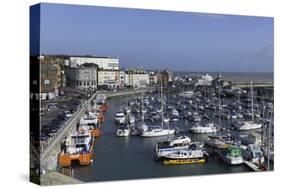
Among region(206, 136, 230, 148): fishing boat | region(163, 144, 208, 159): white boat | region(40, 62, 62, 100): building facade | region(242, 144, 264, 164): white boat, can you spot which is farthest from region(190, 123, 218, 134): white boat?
region(40, 62, 62, 100): building facade

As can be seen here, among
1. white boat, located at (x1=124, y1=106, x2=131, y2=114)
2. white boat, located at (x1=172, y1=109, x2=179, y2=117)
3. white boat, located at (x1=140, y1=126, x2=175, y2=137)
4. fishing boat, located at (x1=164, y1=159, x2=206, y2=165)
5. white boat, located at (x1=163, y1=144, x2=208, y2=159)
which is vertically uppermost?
white boat, located at (x1=124, y1=106, x2=131, y2=114)

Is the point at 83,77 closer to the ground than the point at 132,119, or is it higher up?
higher up

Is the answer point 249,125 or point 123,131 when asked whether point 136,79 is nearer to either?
point 123,131

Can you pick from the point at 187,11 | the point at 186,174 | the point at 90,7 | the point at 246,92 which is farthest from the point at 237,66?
the point at 90,7

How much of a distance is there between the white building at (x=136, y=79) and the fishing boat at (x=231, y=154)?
159 cm

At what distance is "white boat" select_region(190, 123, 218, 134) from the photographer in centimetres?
1038

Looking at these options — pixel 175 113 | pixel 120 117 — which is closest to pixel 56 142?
pixel 120 117

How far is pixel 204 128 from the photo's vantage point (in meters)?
10.4

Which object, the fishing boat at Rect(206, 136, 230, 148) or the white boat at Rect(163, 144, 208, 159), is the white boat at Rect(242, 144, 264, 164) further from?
the white boat at Rect(163, 144, 208, 159)

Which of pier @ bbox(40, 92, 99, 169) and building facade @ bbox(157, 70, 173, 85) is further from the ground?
building facade @ bbox(157, 70, 173, 85)

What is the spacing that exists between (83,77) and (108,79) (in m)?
0.39

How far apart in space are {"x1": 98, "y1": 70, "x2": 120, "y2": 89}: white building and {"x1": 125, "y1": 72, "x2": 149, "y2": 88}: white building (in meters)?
0.15

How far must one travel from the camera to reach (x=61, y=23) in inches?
365

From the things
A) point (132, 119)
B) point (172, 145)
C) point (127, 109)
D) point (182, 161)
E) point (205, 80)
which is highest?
point (205, 80)
